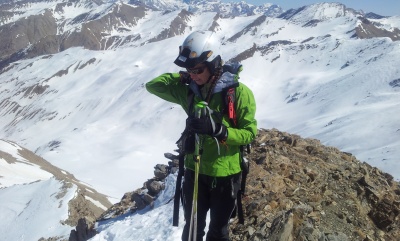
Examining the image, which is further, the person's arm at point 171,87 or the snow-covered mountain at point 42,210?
the snow-covered mountain at point 42,210

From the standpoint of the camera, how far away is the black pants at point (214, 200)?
6812 mm

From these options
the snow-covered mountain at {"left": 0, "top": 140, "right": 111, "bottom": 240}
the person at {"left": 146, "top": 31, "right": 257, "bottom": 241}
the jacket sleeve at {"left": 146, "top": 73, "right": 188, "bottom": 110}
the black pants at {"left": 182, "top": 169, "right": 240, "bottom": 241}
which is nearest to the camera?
the person at {"left": 146, "top": 31, "right": 257, "bottom": 241}

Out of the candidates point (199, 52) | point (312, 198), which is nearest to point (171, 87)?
point (199, 52)

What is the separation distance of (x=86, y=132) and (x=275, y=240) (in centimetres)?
16441

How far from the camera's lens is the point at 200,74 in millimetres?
6445

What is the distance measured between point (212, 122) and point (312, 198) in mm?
6369

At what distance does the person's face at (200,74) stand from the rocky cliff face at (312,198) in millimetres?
2129

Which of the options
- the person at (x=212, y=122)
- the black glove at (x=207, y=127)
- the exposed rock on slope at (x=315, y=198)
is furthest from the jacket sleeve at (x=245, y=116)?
the exposed rock on slope at (x=315, y=198)

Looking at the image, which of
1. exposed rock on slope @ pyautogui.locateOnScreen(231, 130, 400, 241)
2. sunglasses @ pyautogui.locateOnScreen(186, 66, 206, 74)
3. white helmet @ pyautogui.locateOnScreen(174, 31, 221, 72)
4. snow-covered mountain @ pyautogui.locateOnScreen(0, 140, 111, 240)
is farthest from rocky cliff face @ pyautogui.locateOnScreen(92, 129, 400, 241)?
snow-covered mountain @ pyautogui.locateOnScreen(0, 140, 111, 240)

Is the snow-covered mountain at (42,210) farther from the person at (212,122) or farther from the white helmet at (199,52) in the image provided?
the white helmet at (199,52)

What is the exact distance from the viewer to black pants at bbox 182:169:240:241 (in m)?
6.81

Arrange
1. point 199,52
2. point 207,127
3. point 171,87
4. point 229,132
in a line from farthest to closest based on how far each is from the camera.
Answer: point 171,87, point 199,52, point 229,132, point 207,127

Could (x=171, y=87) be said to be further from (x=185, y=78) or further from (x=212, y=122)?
(x=212, y=122)

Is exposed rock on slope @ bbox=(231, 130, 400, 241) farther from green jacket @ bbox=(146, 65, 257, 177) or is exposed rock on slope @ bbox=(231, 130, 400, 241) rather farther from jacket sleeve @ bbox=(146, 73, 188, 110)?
jacket sleeve @ bbox=(146, 73, 188, 110)
